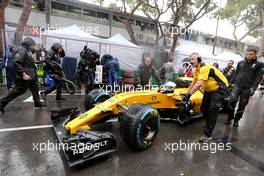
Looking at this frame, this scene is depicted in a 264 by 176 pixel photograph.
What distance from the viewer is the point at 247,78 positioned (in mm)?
4688

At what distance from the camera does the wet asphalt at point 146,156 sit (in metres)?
2.73

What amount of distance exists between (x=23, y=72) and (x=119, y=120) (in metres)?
2.80

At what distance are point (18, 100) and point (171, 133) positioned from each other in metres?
4.72

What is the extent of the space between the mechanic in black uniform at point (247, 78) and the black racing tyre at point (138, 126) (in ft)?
8.71

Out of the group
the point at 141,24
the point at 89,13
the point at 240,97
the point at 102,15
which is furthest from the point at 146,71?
the point at 141,24

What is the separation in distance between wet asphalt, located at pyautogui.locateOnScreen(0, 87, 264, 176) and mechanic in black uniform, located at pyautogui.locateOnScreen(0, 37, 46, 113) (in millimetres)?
449

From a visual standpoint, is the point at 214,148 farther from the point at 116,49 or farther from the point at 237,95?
the point at 116,49

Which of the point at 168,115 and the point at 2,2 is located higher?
the point at 2,2

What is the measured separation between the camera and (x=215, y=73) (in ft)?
12.5

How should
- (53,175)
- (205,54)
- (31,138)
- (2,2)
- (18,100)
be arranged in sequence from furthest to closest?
(205,54)
(2,2)
(18,100)
(31,138)
(53,175)

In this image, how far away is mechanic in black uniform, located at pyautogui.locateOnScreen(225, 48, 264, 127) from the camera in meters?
4.56

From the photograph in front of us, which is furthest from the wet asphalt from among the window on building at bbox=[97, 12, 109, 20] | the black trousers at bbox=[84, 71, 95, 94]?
the window on building at bbox=[97, 12, 109, 20]

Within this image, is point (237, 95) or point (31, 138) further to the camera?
point (237, 95)

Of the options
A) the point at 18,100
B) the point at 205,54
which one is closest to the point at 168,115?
the point at 18,100
